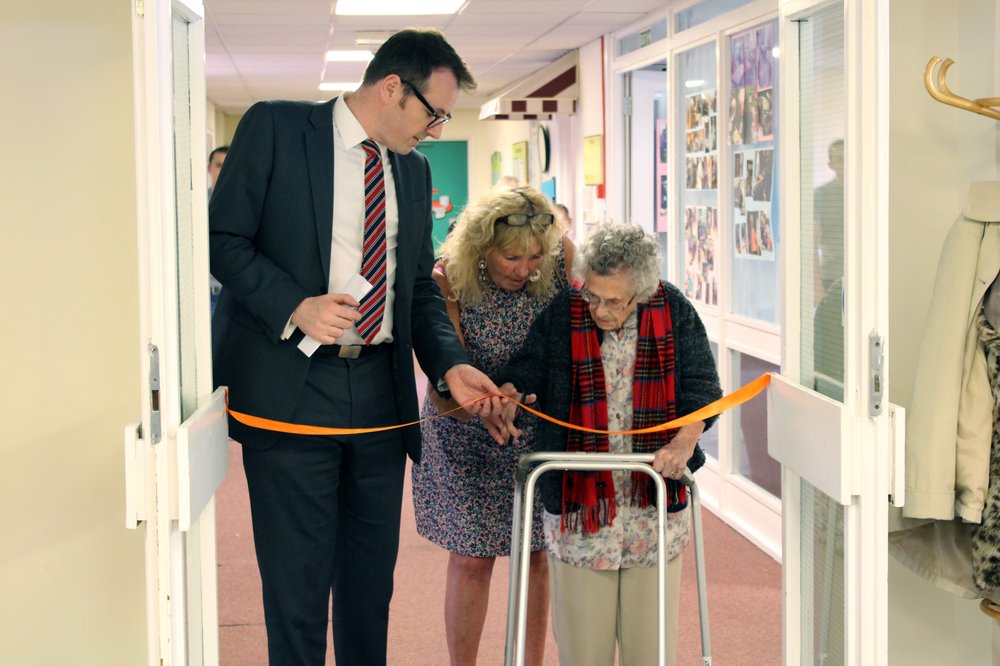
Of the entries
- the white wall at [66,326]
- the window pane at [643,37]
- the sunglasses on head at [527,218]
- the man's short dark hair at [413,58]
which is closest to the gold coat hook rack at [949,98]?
the sunglasses on head at [527,218]

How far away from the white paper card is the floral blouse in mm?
595

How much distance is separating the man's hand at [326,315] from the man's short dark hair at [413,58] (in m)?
0.52

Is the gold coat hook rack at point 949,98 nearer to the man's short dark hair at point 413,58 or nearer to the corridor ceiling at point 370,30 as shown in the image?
the man's short dark hair at point 413,58

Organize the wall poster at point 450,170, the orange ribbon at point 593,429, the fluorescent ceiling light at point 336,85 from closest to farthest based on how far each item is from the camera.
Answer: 1. the orange ribbon at point 593,429
2. the fluorescent ceiling light at point 336,85
3. the wall poster at point 450,170

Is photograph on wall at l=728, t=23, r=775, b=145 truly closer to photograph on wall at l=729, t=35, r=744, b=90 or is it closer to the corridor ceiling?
photograph on wall at l=729, t=35, r=744, b=90

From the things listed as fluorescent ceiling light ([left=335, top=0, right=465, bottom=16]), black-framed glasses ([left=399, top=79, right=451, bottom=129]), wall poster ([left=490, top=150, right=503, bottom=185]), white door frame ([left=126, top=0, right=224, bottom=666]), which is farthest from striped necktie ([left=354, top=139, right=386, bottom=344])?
wall poster ([left=490, top=150, right=503, bottom=185])

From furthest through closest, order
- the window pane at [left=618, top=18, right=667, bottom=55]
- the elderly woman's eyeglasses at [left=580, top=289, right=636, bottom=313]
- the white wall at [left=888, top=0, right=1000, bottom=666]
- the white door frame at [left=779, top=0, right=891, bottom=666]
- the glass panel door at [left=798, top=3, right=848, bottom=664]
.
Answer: the window pane at [left=618, top=18, right=667, bottom=55]
the white wall at [left=888, top=0, right=1000, bottom=666]
the elderly woman's eyeglasses at [left=580, top=289, right=636, bottom=313]
the glass panel door at [left=798, top=3, right=848, bottom=664]
the white door frame at [left=779, top=0, right=891, bottom=666]

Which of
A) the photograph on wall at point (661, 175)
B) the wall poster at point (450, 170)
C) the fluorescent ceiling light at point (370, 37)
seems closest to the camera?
the photograph on wall at point (661, 175)

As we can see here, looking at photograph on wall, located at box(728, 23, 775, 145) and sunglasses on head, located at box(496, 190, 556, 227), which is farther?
photograph on wall, located at box(728, 23, 775, 145)

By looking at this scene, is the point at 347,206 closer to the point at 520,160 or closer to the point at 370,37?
the point at 370,37

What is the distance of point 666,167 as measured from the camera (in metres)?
7.03

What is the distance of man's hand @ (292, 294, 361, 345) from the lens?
2344 mm

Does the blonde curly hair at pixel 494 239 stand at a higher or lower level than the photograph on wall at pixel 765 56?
lower

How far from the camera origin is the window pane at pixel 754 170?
16.9ft
